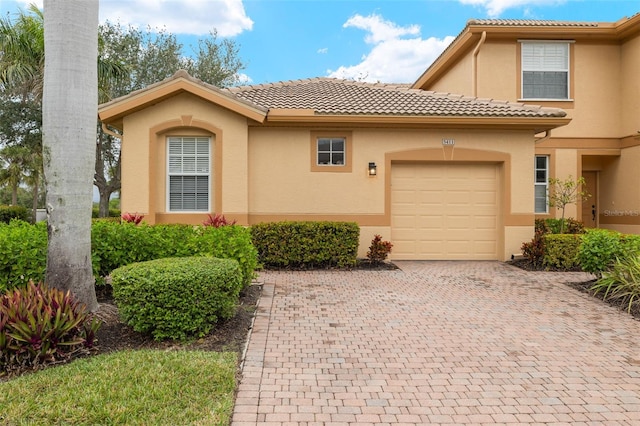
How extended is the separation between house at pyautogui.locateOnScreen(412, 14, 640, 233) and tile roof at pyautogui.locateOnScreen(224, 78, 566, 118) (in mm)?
2364

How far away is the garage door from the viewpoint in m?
10.8

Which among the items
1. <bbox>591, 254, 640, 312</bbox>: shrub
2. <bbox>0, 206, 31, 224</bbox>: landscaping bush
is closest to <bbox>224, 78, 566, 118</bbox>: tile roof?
<bbox>591, 254, 640, 312</bbox>: shrub

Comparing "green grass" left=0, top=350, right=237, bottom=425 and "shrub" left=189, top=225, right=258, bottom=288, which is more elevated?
"shrub" left=189, top=225, right=258, bottom=288

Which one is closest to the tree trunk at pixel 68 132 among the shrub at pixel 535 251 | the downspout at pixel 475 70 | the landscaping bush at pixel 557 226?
the shrub at pixel 535 251

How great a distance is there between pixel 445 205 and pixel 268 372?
8.12 metres

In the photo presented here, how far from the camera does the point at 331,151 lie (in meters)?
10.6

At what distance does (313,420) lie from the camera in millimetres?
3100

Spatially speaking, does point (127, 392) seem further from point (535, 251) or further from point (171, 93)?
point (535, 251)

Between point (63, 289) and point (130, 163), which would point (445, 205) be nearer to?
point (130, 163)

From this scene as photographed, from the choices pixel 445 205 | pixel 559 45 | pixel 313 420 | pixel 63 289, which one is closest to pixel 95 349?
pixel 63 289

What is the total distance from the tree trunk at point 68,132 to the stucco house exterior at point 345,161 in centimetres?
488

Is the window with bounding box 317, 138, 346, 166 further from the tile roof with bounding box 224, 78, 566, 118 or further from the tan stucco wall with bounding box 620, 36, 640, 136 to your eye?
the tan stucco wall with bounding box 620, 36, 640, 136

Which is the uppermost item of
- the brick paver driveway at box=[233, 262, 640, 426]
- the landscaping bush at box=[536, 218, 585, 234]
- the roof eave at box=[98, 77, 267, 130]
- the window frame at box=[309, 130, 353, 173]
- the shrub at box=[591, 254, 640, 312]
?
the roof eave at box=[98, 77, 267, 130]

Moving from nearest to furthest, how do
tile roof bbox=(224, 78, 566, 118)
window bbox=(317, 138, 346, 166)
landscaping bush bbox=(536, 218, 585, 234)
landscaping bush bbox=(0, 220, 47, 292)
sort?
landscaping bush bbox=(0, 220, 47, 292)
tile roof bbox=(224, 78, 566, 118)
window bbox=(317, 138, 346, 166)
landscaping bush bbox=(536, 218, 585, 234)
